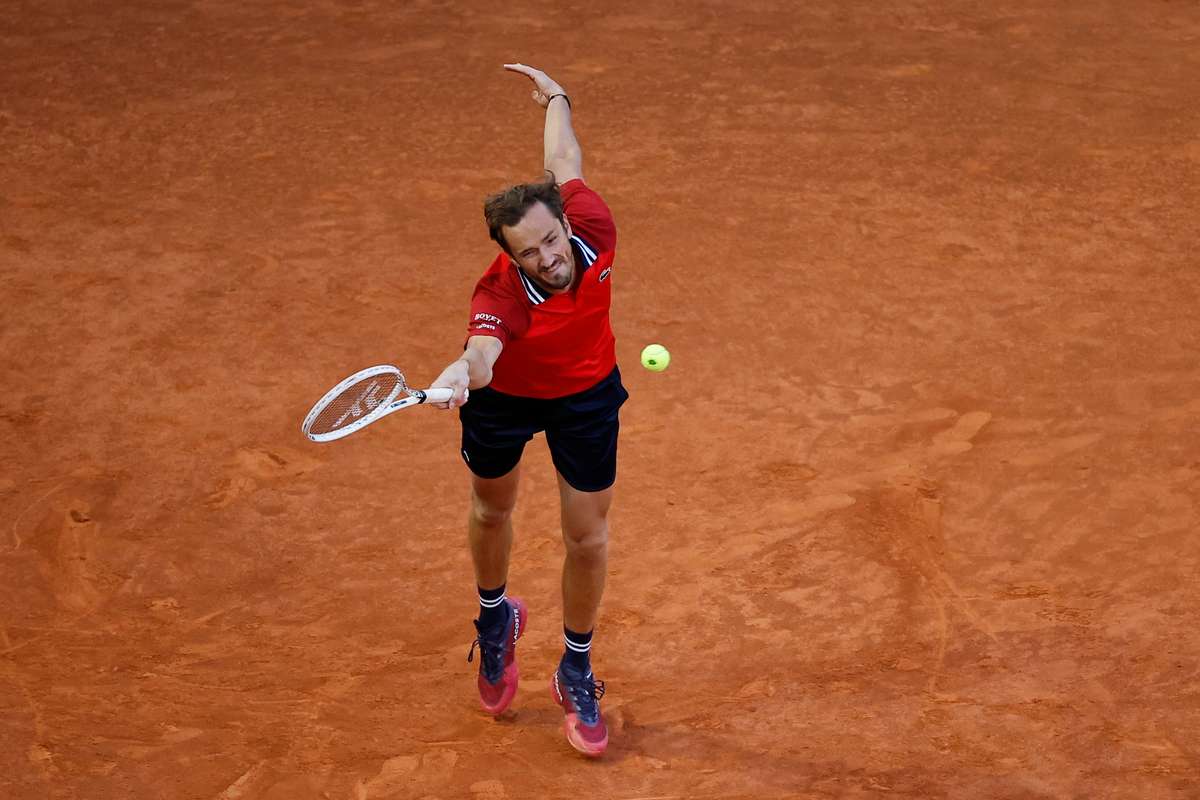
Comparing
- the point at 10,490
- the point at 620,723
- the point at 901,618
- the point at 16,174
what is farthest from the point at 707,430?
the point at 16,174

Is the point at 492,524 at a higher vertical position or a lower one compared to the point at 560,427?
lower

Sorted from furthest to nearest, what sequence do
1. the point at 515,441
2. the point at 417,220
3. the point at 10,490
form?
the point at 417,220, the point at 10,490, the point at 515,441

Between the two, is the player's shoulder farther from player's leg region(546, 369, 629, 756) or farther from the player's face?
player's leg region(546, 369, 629, 756)

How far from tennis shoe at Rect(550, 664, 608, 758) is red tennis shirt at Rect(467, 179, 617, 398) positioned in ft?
3.57

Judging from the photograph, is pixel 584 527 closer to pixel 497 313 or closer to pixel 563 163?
pixel 497 313

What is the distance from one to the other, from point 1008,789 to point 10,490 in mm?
4430

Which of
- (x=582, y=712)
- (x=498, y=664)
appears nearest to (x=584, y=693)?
(x=582, y=712)

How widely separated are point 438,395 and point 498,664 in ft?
5.12

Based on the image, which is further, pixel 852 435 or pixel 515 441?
pixel 852 435

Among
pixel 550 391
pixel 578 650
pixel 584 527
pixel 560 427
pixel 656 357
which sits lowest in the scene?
pixel 578 650

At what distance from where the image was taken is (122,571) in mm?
5984

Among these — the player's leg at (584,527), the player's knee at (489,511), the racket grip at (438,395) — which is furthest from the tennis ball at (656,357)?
the racket grip at (438,395)

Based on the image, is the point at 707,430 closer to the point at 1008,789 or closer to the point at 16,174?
the point at 1008,789

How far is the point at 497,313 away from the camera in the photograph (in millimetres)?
4219
